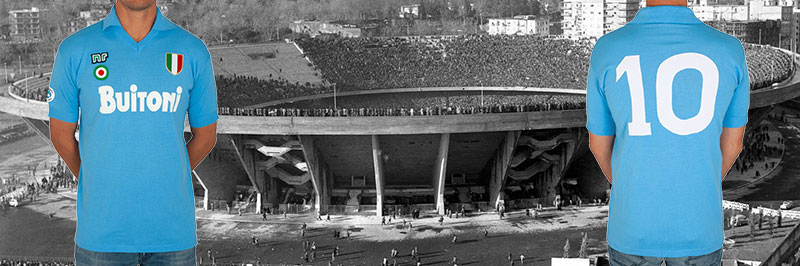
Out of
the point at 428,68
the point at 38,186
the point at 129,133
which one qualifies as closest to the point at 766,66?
the point at 428,68

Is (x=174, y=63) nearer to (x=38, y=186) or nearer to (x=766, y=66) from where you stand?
(x=38, y=186)

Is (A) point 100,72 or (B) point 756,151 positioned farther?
(B) point 756,151

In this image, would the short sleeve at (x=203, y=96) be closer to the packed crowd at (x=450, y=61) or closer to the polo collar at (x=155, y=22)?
the polo collar at (x=155, y=22)

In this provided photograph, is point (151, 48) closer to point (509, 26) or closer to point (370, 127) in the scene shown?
point (370, 127)

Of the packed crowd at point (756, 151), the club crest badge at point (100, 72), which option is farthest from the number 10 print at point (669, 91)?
the packed crowd at point (756, 151)

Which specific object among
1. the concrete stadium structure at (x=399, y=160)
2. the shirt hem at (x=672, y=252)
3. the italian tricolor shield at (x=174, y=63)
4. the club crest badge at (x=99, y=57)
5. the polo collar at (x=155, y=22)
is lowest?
the concrete stadium structure at (x=399, y=160)

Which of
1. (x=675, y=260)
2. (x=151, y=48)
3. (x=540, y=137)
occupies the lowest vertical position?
(x=540, y=137)

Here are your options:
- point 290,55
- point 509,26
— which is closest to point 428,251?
point 290,55
